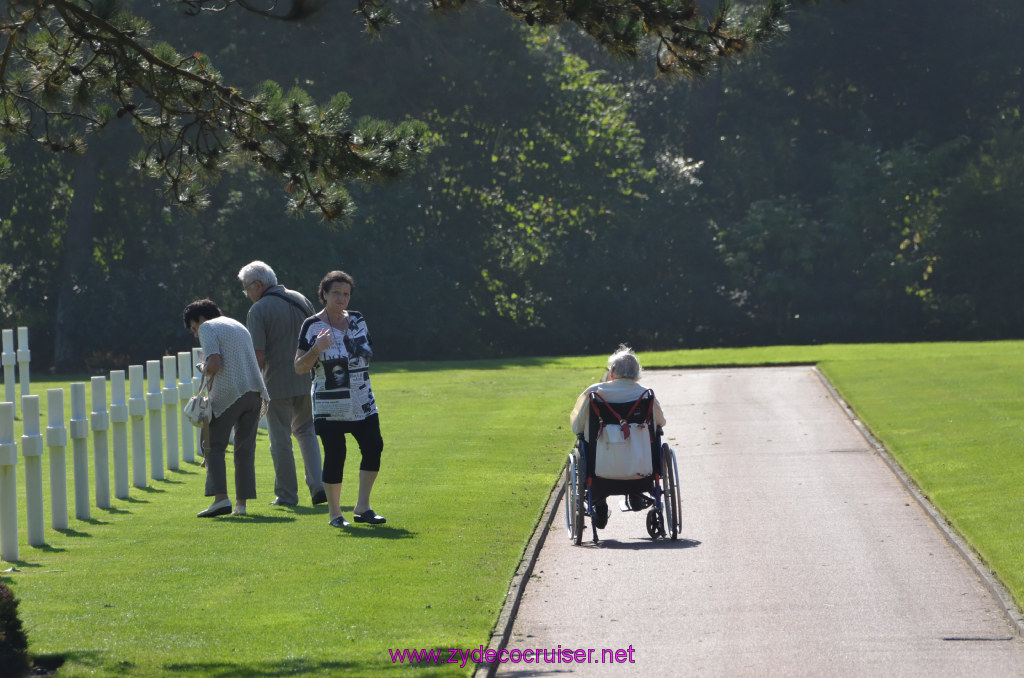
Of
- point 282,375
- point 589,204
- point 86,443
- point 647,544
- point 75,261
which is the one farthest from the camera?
point 589,204

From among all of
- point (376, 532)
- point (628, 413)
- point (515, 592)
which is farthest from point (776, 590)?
point (376, 532)

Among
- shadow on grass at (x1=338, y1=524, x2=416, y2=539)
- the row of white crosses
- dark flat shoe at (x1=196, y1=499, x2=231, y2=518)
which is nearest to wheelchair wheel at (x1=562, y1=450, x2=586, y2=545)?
shadow on grass at (x1=338, y1=524, x2=416, y2=539)

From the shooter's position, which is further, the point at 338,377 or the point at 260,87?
the point at 338,377

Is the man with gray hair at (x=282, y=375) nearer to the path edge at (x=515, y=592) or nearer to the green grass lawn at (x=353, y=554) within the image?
the green grass lawn at (x=353, y=554)

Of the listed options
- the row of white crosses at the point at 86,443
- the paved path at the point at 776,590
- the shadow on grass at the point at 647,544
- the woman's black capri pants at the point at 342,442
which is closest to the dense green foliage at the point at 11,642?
the paved path at the point at 776,590

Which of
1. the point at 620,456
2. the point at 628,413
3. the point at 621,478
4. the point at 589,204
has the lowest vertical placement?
the point at 621,478

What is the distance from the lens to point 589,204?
46281mm

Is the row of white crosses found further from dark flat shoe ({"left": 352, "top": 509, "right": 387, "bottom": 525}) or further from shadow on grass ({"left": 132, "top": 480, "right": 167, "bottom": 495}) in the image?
dark flat shoe ({"left": 352, "top": 509, "right": 387, "bottom": 525})

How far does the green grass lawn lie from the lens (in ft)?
24.3

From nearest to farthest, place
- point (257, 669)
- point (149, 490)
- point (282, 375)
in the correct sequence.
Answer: point (257, 669), point (282, 375), point (149, 490)

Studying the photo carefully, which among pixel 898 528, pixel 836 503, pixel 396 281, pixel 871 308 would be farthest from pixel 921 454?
pixel 871 308

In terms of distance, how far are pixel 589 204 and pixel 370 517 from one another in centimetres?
3591

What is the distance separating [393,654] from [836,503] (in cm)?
564

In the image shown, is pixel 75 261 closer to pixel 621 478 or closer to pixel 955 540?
pixel 621 478
